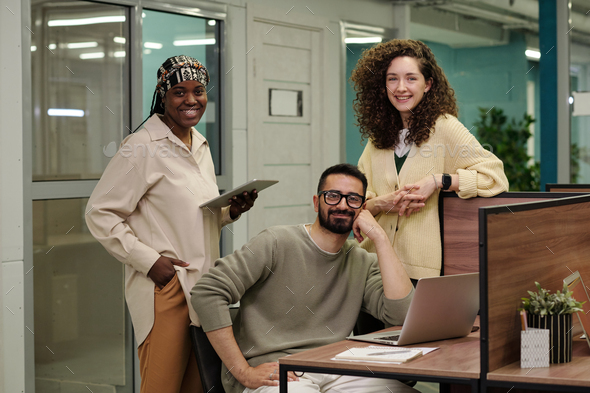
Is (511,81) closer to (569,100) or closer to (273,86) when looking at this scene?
(569,100)

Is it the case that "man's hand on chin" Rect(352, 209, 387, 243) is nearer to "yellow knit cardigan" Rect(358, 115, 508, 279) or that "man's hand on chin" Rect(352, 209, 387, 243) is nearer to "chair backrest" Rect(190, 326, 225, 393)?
"yellow knit cardigan" Rect(358, 115, 508, 279)

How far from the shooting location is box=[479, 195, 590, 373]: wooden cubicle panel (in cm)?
163

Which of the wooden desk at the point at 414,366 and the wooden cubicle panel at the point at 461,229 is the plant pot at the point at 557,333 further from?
the wooden cubicle panel at the point at 461,229

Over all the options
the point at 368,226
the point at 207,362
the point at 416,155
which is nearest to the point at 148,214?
the point at 207,362

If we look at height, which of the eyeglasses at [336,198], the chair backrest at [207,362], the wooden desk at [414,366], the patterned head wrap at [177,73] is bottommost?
the chair backrest at [207,362]

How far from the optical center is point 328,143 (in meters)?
5.27

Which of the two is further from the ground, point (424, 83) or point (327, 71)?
point (327, 71)

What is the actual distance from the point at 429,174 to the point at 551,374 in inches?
40.3

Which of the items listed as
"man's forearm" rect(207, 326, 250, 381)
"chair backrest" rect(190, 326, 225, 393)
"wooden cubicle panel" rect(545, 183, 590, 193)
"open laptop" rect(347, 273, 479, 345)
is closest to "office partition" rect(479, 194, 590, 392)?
"open laptop" rect(347, 273, 479, 345)

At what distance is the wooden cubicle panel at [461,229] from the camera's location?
250 cm

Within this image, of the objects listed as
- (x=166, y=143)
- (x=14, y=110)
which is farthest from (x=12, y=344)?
(x=166, y=143)

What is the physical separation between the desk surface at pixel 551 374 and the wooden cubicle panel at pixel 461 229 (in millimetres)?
796

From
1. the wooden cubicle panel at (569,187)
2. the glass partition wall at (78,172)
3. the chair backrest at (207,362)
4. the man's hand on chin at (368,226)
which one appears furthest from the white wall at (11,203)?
the wooden cubicle panel at (569,187)

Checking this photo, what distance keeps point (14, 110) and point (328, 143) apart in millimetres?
2573
